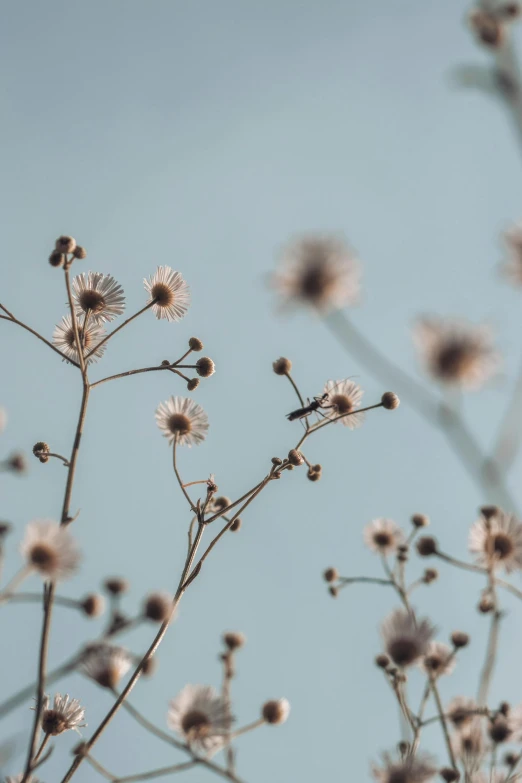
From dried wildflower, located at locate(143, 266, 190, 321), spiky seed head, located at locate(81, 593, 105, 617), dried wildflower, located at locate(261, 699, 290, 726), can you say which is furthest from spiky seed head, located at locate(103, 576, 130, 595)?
dried wildflower, located at locate(143, 266, 190, 321)

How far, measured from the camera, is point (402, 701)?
7.47 feet

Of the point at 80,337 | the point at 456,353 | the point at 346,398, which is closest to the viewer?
the point at 456,353

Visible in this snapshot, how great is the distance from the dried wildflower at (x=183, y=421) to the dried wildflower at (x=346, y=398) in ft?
1.71

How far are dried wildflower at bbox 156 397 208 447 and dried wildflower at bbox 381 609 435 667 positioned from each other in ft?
3.49

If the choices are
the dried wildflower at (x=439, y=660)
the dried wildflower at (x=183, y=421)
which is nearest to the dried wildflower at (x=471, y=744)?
the dried wildflower at (x=439, y=660)

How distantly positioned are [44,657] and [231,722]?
582mm

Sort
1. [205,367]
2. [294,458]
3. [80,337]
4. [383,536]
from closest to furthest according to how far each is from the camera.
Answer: [294,458]
[80,337]
[205,367]
[383,536]

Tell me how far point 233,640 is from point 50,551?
1127 millimetres

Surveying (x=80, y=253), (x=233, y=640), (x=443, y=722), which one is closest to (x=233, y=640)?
(x=233, y=640)

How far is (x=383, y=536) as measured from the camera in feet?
11.0

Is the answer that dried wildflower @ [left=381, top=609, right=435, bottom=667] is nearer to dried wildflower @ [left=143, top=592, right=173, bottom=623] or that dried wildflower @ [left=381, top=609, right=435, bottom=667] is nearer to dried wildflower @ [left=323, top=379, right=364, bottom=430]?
dried wildflower @ [left=143, top=592, right=173, bottom=623]

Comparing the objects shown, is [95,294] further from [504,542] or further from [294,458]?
[504,542]

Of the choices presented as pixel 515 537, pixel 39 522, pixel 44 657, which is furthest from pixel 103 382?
pixel 515 537

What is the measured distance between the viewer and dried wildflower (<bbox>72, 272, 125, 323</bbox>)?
8.74 ft
